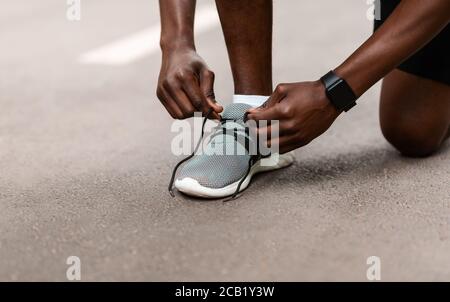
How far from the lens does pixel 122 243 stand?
0.89 metres

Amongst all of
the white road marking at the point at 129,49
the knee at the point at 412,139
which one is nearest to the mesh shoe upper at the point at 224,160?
the knee at the point at 412,139

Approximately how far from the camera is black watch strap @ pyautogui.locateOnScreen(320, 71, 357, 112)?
37.2 inches

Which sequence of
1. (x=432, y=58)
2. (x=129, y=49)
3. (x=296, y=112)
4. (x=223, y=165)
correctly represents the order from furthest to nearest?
(x=129, y=49) < (x=432, y=58) < (x=223, y=165) < (x=296, y=112)

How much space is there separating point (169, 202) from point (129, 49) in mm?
1045

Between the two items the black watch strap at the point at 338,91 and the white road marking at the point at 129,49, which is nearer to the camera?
the black watch strap at the point at 338,91

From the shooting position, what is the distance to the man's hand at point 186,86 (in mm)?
990

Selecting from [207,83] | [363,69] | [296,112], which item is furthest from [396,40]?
[207,83]

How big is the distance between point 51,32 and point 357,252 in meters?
1.58

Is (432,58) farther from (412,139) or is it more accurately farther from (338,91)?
(338,91)

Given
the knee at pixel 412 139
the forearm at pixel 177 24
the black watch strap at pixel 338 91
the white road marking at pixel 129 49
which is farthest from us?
the white road marking at pixel 129 49

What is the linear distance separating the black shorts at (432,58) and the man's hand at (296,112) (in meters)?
0.26

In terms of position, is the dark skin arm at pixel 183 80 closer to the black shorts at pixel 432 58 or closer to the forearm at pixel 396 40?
the forearm at pixel 396 40

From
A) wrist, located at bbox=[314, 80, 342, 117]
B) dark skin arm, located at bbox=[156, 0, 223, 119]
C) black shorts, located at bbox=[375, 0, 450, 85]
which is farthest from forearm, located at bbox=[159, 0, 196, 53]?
black shorts, located at bbox=[375, 0, 450, 85]

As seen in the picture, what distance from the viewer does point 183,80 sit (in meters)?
0.99
